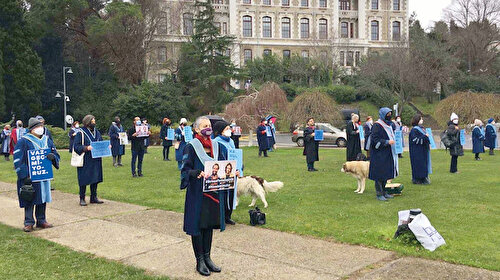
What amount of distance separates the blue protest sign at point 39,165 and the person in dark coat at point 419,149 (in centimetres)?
903

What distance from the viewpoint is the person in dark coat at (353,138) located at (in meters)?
15.3

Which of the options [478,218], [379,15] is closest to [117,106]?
[478,218]

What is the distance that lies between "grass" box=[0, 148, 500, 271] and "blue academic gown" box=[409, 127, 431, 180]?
0.53m

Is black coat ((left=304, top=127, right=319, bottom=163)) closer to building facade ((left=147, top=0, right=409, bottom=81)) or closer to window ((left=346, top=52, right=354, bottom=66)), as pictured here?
building facade ((left=147, top=0, right=409, bottom=81))

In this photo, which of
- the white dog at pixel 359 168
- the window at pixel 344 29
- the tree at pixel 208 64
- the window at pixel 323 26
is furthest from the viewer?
the window at pixel 344 29

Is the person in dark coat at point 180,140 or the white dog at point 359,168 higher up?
the person in dark coat at point 180,140

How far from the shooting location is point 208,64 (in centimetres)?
5100

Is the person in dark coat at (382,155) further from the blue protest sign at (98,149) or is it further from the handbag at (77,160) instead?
the handbag at (77,160)

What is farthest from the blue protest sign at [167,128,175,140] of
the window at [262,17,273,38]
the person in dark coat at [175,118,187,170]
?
the window at [262,17,273,38]

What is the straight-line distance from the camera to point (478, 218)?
842 centimetres

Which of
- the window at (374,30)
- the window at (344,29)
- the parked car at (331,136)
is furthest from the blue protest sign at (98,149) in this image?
the window at (374,30)

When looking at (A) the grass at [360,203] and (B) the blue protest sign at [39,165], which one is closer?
(A) the grass at [360,203]

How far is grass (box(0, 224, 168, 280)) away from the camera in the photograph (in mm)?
5875

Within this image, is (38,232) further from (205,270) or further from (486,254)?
(486,254)
